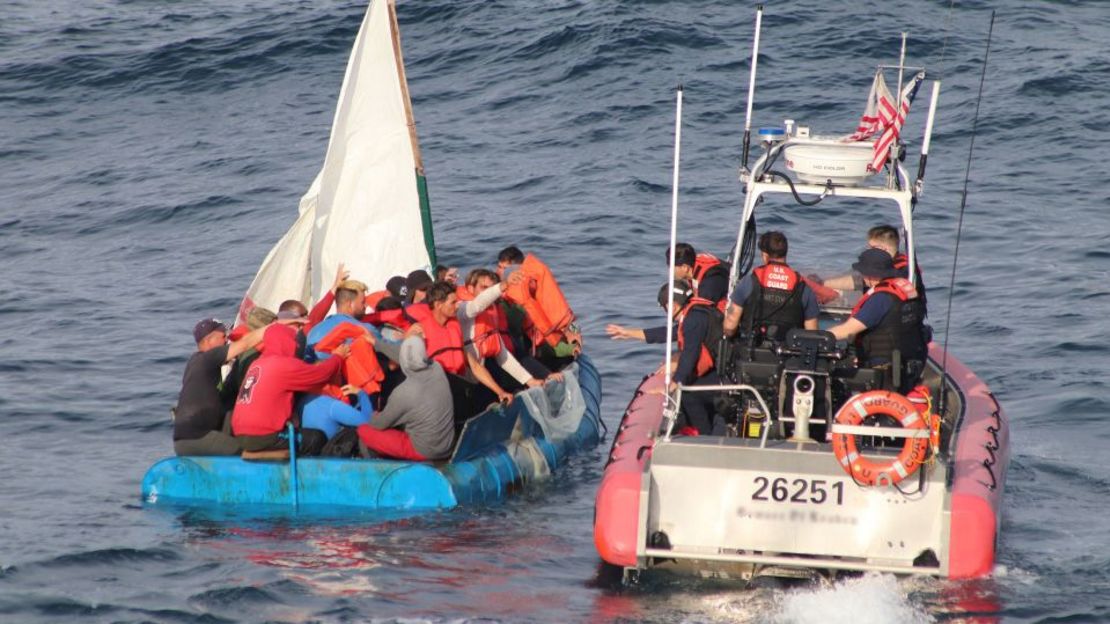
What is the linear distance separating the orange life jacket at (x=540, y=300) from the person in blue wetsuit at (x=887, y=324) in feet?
10.6

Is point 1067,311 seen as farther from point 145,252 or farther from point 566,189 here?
point 145,252

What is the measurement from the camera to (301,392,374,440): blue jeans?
10.0 m

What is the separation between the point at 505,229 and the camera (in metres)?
18.8

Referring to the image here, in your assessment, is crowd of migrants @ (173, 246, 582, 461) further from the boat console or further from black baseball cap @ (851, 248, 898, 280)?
black baseball cap @ (851, 248, 898, 280)

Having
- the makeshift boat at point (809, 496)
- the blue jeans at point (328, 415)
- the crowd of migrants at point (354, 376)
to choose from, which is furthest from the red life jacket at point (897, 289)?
the blue jeans at point (328, 415)

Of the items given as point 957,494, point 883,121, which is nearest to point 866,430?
point 957,494

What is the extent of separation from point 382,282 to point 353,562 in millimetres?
4948

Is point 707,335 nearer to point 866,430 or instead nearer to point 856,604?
point 866,430

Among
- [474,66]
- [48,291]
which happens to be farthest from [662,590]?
[474,66]

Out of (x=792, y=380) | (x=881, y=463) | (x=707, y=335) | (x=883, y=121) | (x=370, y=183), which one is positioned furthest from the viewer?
(x=370, y=183)

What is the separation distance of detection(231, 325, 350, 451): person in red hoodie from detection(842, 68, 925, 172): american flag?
12.5 ft

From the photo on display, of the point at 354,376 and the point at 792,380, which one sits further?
the point at 354,376

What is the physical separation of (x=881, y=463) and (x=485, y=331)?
3.81 meters

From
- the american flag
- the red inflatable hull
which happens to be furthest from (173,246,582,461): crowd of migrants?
the american flag
